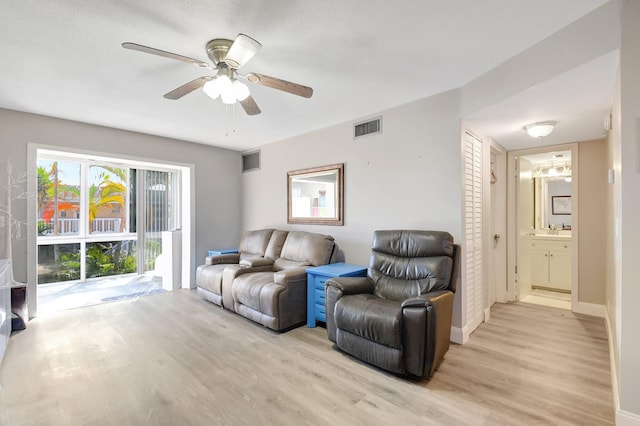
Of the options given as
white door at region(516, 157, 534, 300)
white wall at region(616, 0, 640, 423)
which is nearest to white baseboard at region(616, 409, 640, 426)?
white wall at region(616, 0, 640, 423)

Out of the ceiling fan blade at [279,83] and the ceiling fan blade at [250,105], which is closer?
the ceiling fan blade at [279,83]

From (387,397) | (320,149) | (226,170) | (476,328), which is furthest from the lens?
(226,170)

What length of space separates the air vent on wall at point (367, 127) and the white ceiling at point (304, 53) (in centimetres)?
17

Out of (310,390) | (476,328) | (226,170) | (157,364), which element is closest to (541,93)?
(476,328)

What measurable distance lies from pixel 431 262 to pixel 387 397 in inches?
46.1

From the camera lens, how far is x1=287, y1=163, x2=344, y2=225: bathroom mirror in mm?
3936

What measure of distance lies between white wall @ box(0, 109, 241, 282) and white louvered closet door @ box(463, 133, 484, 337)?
3.97 meters

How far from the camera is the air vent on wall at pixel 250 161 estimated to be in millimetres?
5312

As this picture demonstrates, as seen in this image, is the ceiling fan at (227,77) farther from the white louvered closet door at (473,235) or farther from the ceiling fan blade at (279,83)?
the white louvered closet door at (473,235)

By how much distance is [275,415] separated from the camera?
6.16 feet

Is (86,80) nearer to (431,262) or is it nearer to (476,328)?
(431,262)

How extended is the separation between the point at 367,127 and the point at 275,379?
2.82 metres

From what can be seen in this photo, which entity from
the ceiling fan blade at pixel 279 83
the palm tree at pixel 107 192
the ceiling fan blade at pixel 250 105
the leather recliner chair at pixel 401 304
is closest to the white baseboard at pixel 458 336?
the leather recliner chair at pixel 401 304

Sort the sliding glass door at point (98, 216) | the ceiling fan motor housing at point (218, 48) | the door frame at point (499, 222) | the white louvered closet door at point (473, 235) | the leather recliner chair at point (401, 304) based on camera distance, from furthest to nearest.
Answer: the sliding glass door at point (98, 216)
the door frame at point (499, 222)
the white louvered closet door at point (473, 235)
the leather recliner chair at point (401, 304)
the ceiling fan motor housing at point (218, 48)
